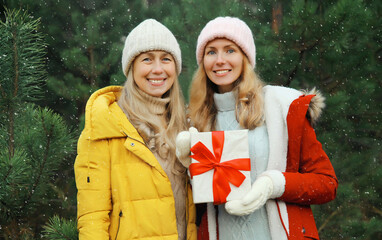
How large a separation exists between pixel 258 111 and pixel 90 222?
1.10m

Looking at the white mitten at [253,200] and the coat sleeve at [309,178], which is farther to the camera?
the coat sleeve at [309,178]

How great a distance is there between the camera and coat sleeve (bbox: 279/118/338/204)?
2209 millimetres

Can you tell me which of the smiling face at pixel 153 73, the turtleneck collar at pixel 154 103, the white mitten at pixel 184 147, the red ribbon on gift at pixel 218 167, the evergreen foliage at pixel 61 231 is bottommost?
the evergreen foliage at pixel 61 231

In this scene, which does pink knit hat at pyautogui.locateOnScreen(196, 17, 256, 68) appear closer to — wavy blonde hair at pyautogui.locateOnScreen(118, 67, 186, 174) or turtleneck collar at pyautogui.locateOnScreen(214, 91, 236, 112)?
turtleneck collar at pyautogui.locateOnScreen(214, 91, 236, 112)

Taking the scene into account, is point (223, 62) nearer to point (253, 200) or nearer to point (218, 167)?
point (218, 167)

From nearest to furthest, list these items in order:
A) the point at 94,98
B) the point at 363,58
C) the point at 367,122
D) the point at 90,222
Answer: the point at 90,222
the point at 94,98
the point at 363,58
the point at 367,122

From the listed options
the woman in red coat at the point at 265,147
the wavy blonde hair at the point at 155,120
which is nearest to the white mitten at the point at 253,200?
the woman in red coat at the point at 265,147

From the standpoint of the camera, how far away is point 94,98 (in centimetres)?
238

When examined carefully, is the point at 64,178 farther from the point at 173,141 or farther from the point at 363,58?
the point at 363,58

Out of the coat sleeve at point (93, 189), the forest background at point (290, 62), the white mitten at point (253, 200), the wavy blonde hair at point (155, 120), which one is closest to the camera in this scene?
the white mitten at point (253, 200)

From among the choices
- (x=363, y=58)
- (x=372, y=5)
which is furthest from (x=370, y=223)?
(x=372, y=5)

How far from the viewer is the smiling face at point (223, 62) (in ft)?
8.48

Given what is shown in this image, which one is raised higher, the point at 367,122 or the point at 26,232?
the point at 367,122

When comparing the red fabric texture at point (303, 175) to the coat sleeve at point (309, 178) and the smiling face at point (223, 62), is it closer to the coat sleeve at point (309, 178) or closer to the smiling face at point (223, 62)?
the coat sleeve at point (309, 178)
